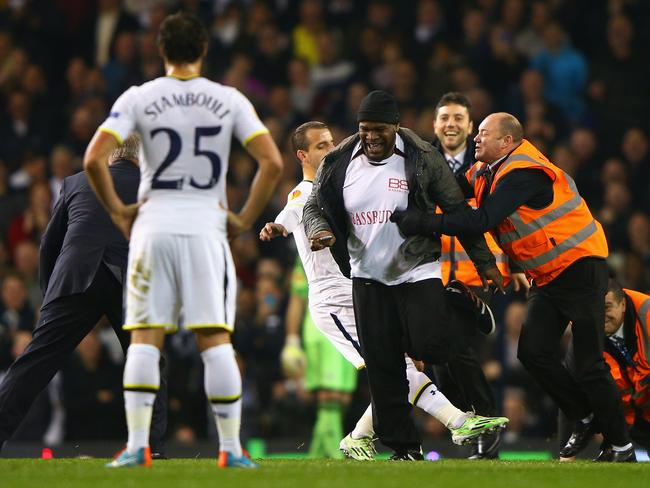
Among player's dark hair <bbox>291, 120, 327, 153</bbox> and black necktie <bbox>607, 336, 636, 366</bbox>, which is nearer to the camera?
black necktie <bbox>607, 336, 636, 366</bbox>

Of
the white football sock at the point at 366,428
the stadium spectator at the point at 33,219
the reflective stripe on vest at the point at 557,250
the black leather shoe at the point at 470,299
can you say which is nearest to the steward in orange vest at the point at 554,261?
the reflective stripe on vest at the point at 557,250

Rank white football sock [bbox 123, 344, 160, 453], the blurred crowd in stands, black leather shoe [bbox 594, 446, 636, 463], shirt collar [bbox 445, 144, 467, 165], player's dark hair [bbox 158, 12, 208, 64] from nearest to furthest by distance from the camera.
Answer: white football sock [bbox 123, 344, 160, 453], player's dark hair [bbox 158, 12, 208, 64], black leather shoe [bbox 594, 446, 636, 463], shirt collar [bbox 445, 144, 467, 165], the blurred crowd in stands

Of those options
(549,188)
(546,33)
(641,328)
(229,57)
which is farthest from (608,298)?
(229,57)

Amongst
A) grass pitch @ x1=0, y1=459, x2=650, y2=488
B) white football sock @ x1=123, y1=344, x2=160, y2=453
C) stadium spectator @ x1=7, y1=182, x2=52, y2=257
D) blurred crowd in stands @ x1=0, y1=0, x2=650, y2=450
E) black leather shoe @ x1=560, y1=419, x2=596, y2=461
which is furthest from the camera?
stadium spectator @ x1=7, y1=182, x2=52, y2=257

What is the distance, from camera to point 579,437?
8469 mm

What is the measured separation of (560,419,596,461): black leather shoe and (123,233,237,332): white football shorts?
3.13 m

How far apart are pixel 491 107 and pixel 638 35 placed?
2041 mm

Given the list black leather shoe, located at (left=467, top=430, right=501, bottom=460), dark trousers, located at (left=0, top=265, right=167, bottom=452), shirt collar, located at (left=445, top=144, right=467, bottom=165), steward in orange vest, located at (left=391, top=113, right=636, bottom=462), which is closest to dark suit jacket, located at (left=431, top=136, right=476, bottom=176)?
shirt collar, located at (left=445, top=144, right=467, bottom=165)

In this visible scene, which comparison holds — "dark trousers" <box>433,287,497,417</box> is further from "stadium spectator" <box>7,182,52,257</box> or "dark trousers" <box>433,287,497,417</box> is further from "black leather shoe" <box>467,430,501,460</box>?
"stadium spectator" <box>7,182,52,257</box>

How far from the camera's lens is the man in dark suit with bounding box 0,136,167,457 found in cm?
774

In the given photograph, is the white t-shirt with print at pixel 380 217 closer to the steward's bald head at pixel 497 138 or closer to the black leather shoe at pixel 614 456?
the steward's bald head at pixel 497 138

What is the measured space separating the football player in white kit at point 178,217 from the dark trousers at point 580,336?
2.37m

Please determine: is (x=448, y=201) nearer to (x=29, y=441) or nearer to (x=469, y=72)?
(x=29, y=441)

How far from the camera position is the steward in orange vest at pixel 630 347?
28.2ft
